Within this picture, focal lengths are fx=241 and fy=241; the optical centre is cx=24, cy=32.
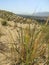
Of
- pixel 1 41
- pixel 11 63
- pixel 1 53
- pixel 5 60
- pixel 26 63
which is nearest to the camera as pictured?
pixel 26 63

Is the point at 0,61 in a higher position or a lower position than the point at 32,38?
lower

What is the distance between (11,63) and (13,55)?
0.51 ft

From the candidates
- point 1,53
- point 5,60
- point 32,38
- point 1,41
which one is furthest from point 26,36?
point 1,41

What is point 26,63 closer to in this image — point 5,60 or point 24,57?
point 24,57

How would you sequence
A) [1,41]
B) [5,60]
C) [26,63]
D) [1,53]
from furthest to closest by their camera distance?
[1,41] < [1,53] < [5,60] < [26,63]

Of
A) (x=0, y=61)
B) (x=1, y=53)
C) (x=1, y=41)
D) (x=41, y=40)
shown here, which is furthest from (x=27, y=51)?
(x=1, y=41)

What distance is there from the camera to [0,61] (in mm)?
4055

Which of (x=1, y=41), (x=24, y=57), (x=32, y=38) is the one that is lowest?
(x=1, y=41)

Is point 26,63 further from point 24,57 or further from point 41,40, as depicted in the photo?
point 41,40

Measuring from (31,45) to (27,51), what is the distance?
0.16m

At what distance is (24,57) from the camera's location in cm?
369

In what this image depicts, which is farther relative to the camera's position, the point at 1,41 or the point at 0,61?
the point at 1,41

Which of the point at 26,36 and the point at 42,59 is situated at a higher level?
the point at 26,36

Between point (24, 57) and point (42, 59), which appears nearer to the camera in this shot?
point (24, 57)
